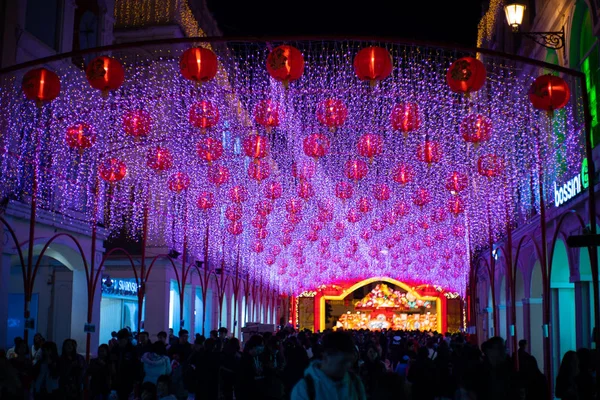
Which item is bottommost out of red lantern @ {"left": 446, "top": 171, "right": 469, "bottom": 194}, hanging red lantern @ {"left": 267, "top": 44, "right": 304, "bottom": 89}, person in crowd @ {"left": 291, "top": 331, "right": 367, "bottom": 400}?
person in crowd @ {"left": 291, "top": 331, "right": 367, "bottom": 400}

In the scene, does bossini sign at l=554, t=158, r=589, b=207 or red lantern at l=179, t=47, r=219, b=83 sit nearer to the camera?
red lantern at l=179, t=47, r=219, b=83

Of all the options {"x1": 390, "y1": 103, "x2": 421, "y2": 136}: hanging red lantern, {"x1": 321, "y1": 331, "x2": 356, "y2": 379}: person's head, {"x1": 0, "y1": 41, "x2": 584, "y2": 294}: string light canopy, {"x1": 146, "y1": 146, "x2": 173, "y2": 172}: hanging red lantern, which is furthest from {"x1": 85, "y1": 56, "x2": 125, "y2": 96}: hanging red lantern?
{"x1": 321, "y1": 331, "x2": 356, "y2": 379}: person's head

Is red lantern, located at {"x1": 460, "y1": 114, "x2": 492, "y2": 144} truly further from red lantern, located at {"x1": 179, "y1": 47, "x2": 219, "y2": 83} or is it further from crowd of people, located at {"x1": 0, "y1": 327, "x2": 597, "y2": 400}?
red lantern, located at {"x1": 179, "y1": 47, "x2": 219, "y2": 83}

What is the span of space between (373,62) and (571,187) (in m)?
7.16

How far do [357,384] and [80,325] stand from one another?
20.2 meters

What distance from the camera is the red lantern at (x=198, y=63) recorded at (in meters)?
11.5

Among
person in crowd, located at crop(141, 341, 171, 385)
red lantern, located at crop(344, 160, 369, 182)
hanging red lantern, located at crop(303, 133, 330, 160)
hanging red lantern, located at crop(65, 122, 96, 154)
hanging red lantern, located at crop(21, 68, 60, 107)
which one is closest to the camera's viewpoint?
person in crowd, located at crop(141, 341, 171, 385)

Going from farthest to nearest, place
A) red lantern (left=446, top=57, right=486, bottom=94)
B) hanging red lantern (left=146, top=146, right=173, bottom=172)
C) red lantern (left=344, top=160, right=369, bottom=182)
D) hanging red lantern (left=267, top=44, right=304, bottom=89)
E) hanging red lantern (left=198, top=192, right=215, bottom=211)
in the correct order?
1. hanging red lantern (left=198, top=192, right=215, bottom=211)
2. red lantern (left=344, top=160, right=369, bottom=182)
3. hanging red lantern (left=146, top=146, right=173, bottom=172)
4. red lantern (left=446, top=57, right=486, bottom=94)
5. hanging red lantern (left=267, top=44, right=304, bottom=89)

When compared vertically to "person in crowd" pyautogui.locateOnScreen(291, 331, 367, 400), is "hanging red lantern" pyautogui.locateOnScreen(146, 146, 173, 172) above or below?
above

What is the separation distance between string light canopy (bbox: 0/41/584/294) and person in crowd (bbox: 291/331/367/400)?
23.0 ft

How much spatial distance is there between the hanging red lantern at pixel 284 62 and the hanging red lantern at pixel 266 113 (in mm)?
3648

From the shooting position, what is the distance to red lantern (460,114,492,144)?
47.9ft

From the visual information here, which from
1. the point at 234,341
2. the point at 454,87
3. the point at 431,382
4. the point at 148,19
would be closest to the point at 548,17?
the point at 454,87

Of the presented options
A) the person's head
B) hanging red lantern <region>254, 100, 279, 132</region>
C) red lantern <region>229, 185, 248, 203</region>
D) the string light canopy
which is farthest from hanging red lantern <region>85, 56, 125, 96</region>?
red lantern <region>229, 185, 248, 203</region>
